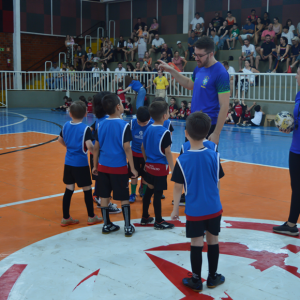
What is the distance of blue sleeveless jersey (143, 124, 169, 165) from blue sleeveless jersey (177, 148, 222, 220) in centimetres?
140

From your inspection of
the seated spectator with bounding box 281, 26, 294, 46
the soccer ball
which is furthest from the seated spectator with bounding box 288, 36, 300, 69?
the soccer ball

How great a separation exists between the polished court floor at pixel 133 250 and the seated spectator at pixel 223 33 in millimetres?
14158

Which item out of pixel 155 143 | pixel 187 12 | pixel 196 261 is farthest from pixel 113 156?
pixel 187 12

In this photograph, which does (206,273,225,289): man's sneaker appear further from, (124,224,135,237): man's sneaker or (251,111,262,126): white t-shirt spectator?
(251,111,262,126): white t-shirt spectator

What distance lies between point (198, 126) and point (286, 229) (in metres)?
2.01

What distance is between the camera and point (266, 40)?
17.3 metres

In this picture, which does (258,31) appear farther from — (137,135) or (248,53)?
(137,135)

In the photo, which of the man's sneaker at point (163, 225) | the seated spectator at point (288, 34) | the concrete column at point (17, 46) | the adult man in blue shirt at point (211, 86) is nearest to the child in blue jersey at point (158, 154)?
the man's sneaker at point (163, 225)

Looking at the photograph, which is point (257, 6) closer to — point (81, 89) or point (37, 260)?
point (81, 89)

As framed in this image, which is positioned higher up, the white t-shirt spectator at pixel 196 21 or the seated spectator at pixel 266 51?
the white t-shirt spectator at pixel 196 21

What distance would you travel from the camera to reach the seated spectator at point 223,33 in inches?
784

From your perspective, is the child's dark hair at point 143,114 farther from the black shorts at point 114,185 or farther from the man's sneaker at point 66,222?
the man's sneaker at point 66,222

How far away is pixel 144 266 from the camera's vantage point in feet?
11.6

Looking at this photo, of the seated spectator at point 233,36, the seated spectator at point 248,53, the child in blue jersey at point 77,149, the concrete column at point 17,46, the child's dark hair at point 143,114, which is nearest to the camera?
the child in blue jersey at point 77,149
